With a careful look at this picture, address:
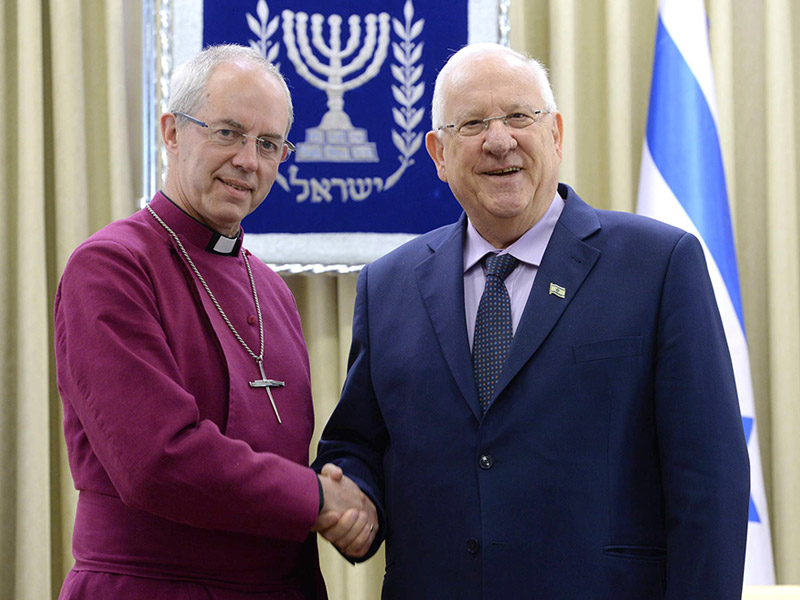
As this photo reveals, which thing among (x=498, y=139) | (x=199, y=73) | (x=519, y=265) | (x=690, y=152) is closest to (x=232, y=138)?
(x=199, y=73)

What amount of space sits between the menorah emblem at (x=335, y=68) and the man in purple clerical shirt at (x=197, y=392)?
1.21 metres

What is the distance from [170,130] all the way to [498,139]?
30.8 inches

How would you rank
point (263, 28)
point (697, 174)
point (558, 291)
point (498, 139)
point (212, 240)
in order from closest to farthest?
point (558, 291) < point (498, 139) < point (212, 240) < point (697, 174) < point (263, 28)

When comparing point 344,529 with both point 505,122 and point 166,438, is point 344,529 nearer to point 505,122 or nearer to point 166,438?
point 166,438

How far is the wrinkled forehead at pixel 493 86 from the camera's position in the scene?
6.81 ft

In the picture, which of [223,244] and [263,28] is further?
[263,28]

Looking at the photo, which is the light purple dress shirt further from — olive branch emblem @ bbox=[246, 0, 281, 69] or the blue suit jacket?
olive branch emblem @ bbox=[246, 0, 281, 69]

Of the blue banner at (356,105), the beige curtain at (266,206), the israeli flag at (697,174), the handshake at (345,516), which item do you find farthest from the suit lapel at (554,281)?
the beige curtain at (266,206)

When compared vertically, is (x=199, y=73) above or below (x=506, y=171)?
above

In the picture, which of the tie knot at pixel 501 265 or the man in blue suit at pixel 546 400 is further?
the tie knot at pixel 501 265

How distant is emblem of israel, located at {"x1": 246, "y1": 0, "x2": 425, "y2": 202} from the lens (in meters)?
3.46

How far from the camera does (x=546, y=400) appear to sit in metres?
1.86

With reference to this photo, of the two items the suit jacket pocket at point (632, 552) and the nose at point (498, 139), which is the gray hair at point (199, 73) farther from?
the suit jacket pocket at point (632, 552)

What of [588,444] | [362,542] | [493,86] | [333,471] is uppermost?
[493,86]
